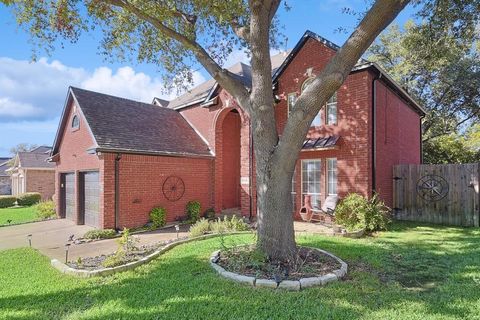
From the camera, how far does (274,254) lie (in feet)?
19.8

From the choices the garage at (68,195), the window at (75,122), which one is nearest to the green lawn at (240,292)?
the garage at (68,195)

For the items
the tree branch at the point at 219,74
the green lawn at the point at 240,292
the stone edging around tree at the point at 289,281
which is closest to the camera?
the green lawn at the point at 240,292

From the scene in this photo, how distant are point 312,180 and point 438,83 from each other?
1554 cm

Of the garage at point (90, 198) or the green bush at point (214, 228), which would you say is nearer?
the green bush at point (214, 228)

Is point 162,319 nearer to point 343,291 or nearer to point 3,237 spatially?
point 343,291

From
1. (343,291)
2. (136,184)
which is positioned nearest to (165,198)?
(136,184)

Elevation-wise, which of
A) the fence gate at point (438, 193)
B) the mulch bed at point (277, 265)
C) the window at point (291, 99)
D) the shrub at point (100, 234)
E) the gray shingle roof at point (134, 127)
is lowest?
the shrub at point (100, 234)

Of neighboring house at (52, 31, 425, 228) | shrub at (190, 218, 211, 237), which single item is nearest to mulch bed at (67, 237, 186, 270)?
shrub at (190, 218, 211, 237)

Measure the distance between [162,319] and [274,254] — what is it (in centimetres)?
267

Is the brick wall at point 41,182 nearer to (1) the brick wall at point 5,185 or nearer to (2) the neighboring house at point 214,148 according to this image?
(1) the brick wall at point 5,185

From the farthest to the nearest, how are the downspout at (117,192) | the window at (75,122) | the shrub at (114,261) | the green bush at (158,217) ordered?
the window at (75,122) < the green bush at (158,217) < the downspout at (117,192) < the shrub at (114,261)

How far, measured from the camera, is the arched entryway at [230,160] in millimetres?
15656

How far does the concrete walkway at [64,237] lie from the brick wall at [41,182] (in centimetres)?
1604

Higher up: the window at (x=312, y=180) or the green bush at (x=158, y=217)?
the window at (x=312, y=180)
